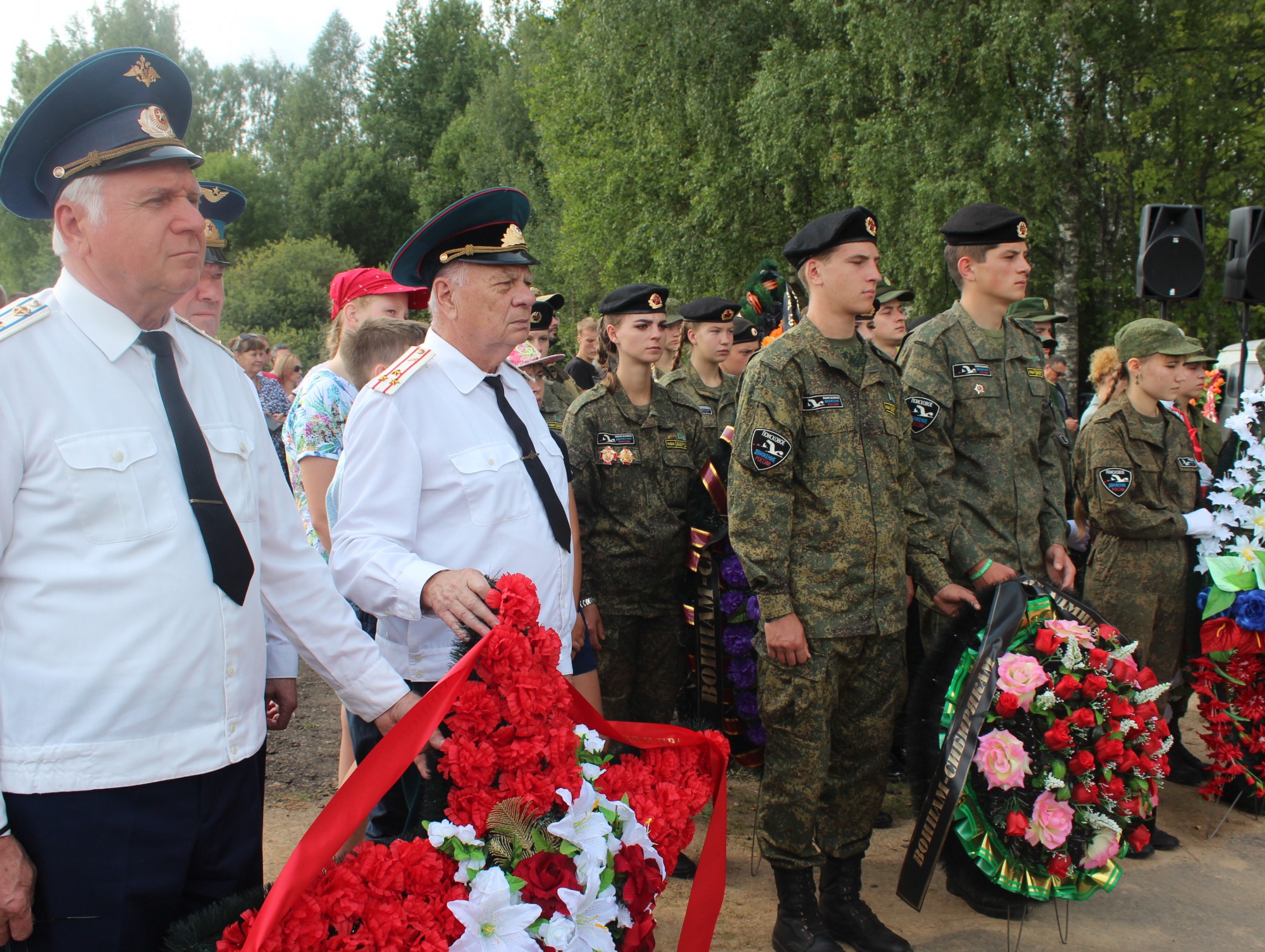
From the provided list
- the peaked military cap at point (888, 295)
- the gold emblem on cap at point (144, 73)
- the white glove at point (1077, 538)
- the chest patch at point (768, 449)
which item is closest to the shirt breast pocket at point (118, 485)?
the gold emblem on cap at point (144, 73)

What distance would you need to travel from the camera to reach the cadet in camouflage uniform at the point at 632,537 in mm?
4453

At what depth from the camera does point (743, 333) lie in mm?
7508

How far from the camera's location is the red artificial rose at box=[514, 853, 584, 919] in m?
1.86

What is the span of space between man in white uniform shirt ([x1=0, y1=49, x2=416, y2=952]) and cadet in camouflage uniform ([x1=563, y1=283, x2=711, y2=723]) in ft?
8.26

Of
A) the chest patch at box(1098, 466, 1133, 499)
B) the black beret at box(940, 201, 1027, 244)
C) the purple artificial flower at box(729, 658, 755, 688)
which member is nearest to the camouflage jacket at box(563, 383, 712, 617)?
the purple artificial flower at box(729, 658, 755, 688)

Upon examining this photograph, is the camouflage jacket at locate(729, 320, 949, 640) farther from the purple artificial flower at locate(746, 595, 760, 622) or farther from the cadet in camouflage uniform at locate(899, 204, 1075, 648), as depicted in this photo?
the purple artificial flower at locate(746, 595, 760, 622)

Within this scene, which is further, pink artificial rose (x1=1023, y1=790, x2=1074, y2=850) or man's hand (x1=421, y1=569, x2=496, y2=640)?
pink artificial rose (x1=1023, y1=790, x2=1074, y2=850)

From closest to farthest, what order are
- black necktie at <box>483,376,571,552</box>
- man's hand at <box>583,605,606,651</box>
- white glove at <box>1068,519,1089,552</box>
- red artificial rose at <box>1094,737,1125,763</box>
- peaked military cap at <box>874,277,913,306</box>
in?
black necktie at <box>483,376,571,552</box>
red artificial rose at <box>1094,737,1125,763</box>
man's hand at <box>583,605,606,651</box>
white glove at <box>1068,519,1089,552</box>
peaked military cap at <box>874,277,913,306</box>

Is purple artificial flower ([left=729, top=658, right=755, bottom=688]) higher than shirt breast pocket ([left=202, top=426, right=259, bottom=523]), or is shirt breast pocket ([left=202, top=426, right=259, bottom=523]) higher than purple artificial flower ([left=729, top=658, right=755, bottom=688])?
shirt breast pocket ([left=202, top=426, right=259, bottom=523])

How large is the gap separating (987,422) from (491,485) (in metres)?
2.17

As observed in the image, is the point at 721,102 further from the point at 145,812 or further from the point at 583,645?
the point at 145,812

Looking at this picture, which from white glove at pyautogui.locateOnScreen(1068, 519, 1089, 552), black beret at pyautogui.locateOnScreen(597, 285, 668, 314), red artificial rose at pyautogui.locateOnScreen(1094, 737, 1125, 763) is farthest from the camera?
white glove at pyautogui.locateOnScreen(1068, 519, 1089, 552)

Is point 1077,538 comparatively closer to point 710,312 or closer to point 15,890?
point 710,312

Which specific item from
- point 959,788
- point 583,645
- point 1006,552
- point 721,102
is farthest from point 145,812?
point 721,102
